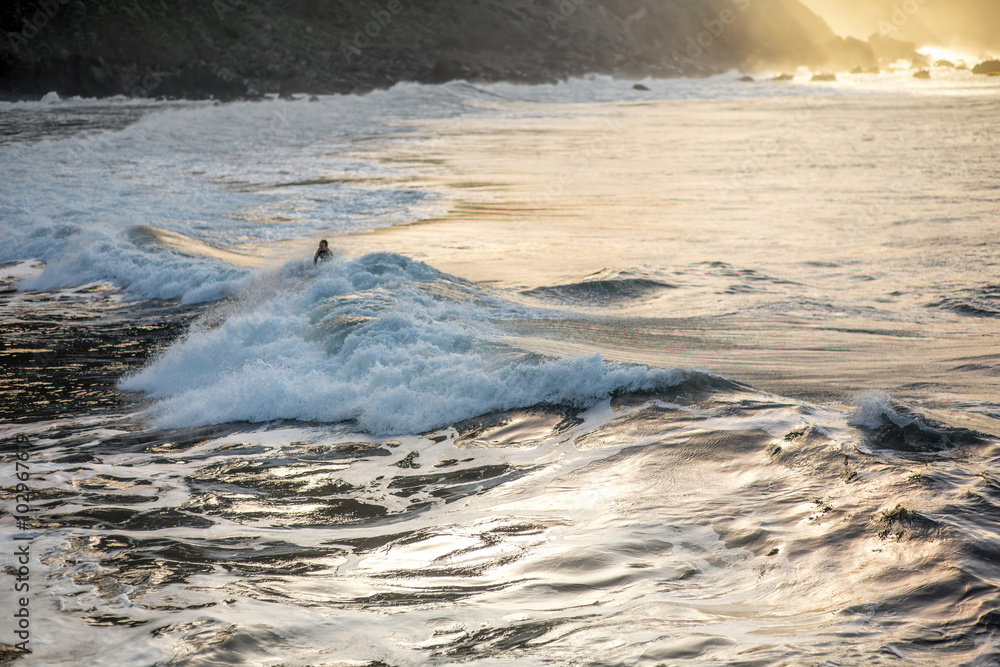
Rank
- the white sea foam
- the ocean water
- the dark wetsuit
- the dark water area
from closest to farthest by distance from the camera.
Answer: the ocean water < the white sea foam < the dark water area < the dark wetsuit

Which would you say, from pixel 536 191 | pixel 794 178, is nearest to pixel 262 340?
pixel 536 191

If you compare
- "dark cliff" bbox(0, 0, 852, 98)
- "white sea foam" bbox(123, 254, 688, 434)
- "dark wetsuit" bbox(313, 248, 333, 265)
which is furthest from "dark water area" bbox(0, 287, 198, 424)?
"dark cliff" bbox(0, 0, 852, 98)

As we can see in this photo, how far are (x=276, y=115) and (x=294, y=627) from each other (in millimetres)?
42394

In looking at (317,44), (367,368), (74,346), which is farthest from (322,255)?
(317,44)

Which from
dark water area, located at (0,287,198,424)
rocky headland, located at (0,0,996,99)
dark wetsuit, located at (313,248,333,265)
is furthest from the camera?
rocky headland, located at (0,0,996,99)

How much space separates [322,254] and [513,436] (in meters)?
5.58

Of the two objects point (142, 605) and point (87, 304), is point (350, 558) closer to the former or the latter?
point (142, 605)

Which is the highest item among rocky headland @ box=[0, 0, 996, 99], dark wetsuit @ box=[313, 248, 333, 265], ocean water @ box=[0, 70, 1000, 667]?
rocky headland @ box=[0, 0, 996, 99]

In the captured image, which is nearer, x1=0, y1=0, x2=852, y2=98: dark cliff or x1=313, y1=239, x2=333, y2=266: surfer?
x1=313, y1=239, x2=333, y2=266: surfer

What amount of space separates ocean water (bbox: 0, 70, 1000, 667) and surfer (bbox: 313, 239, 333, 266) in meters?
0.10

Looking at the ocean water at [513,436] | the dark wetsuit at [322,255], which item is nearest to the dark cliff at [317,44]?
the ocean water at [513,436]

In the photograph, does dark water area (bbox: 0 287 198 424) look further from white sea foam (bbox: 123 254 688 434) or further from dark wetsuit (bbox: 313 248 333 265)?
dark wetsuit (bbox: 313 248 333 265)

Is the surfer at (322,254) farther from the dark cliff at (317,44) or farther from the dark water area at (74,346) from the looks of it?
the dark cliff at (317,44)

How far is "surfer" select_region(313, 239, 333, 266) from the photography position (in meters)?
10.5
